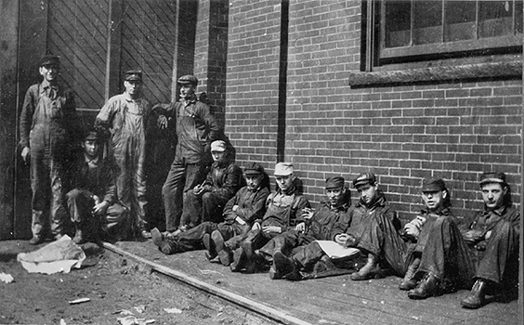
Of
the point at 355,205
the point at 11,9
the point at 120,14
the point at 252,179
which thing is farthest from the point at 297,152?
the point at 11,9

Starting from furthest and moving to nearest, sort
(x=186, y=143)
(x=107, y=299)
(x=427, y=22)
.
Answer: (x=186, y=143)
(x=427, y=22)
(x=107, y=299)

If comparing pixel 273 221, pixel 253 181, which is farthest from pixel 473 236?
pixel 253 181

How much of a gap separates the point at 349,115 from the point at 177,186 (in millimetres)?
2940

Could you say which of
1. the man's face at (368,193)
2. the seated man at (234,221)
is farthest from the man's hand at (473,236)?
the seated man at (234,221)

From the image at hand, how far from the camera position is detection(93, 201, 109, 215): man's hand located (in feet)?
27.0

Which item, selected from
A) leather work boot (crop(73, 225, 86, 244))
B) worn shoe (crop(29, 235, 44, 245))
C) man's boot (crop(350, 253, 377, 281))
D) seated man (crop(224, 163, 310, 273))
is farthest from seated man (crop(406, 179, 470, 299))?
worn shoe (crop(29, 235, 44, 245))

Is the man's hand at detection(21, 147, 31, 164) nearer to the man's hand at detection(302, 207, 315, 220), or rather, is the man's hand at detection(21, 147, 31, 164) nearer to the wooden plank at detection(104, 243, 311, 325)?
the wooden plank at detection(104, 243, 311, 325)

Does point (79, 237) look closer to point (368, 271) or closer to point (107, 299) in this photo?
point (107, 299)

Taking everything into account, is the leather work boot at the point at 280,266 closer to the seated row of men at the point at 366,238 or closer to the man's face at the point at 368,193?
the seated row of men at the point at 366,238

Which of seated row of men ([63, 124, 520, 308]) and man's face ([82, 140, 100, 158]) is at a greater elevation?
man's face ([82, 140, 100, 158])

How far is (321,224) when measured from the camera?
6.88 m

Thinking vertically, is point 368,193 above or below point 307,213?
above

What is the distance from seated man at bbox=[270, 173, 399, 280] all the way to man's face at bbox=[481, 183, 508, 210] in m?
1.01

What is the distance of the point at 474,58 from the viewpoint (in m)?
6.29
